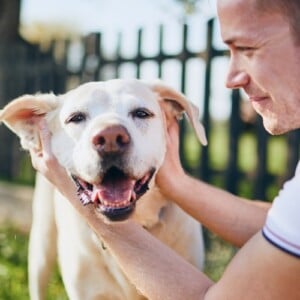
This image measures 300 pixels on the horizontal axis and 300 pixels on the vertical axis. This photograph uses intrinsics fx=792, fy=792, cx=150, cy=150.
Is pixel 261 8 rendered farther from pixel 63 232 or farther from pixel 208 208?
pixel 63 232

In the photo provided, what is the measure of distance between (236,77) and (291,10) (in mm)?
351

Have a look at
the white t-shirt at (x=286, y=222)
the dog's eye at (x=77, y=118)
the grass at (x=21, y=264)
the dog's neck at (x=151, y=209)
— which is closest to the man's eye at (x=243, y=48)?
the white t-shirt at (x=286, y=222)

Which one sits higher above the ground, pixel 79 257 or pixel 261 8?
pixel 261 8

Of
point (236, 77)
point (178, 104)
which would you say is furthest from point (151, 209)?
point (236, 77)

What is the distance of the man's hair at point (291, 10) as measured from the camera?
97.1 inches

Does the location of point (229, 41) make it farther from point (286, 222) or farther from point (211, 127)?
point (211, 127)

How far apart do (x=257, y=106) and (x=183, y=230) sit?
104 centimetres

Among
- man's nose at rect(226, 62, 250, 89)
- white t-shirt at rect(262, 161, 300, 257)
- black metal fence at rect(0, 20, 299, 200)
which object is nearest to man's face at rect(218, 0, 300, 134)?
man's nose at rect(226, 62, 250, 89)

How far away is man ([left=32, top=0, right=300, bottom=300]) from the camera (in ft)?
7.57

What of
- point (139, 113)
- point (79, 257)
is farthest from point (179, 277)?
point (79, 257)

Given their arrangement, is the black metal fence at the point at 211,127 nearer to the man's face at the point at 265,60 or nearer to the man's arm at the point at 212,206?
the man's arm at the point at 212,206

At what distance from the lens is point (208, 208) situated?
10.9 ft

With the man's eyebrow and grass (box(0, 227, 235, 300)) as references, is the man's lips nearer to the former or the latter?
the man's eyebrow

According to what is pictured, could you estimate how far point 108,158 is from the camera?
2879 mm
